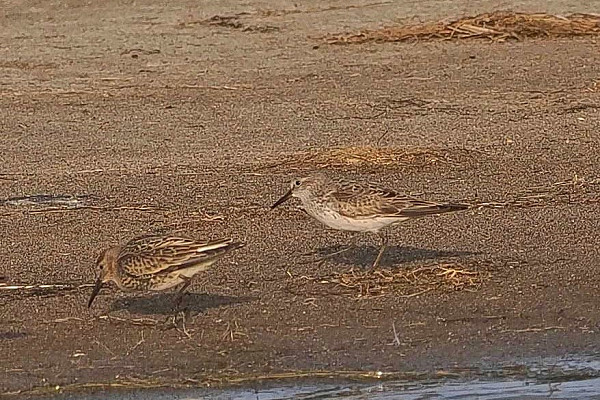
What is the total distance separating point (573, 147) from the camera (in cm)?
1398

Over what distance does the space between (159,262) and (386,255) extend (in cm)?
196

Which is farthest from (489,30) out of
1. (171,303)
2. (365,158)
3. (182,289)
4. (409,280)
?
(182,289)

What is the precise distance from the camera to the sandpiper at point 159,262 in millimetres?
8734

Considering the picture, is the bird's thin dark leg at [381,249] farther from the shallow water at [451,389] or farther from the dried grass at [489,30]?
the dried grass at [489,30]

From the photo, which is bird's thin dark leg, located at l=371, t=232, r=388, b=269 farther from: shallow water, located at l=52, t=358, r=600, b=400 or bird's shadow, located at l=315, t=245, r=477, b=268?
shallow water, located at l=52, t=358, r=600, b=400

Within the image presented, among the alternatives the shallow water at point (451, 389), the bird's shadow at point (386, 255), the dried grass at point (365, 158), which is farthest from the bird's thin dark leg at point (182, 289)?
the dried grass at point (365, 158)

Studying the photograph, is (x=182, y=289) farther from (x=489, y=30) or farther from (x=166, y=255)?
(x=489, y=30)

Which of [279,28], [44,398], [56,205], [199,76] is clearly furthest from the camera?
[279,28]

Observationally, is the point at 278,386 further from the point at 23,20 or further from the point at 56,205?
the point at 23,20

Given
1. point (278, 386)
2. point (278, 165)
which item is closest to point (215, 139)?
point (278, 165)

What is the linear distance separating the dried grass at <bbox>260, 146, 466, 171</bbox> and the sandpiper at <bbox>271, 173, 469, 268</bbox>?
314 centimetres

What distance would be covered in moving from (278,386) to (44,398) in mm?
1082

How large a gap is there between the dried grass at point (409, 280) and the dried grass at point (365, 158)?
11.4 feet

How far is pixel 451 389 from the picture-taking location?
311 inches
